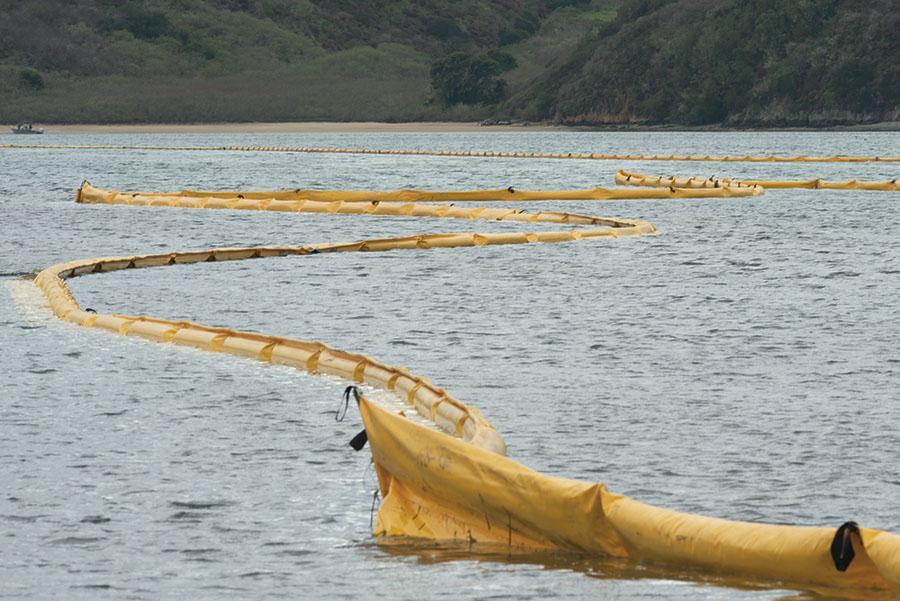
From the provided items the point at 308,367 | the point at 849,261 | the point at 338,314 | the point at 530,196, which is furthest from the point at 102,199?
the point at 308,367

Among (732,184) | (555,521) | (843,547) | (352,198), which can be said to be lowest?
(352,198)

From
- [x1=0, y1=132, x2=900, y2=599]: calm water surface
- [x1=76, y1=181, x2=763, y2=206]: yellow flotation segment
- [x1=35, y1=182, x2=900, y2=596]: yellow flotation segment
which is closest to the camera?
[x1=35, y1=182, x2=900, y2=596]: yellow flotation segment

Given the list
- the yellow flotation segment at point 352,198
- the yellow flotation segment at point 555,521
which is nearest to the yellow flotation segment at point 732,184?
the yellow flotation segment at point 352,198

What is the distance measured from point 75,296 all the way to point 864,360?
57.5ft

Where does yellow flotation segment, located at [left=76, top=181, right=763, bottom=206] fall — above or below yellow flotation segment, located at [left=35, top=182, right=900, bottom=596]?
below

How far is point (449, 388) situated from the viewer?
23.6 metres

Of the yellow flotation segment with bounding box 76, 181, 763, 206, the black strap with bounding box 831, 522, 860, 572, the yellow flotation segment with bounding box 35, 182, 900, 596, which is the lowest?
the yellow flotation segment with bounding box 76, 181, 763, 206

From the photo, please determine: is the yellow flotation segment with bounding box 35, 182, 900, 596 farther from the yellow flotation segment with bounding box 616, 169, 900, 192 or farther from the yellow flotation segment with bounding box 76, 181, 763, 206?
the yellow flotation segment with bounding box 616, 169, 900, 192

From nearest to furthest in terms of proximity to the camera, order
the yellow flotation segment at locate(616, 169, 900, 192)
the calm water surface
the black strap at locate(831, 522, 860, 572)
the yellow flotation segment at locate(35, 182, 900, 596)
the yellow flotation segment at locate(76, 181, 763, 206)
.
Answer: the black strap at locate(831, 522, 860, 572)
the yellow flotation segment at locate(35, 182, 900, 596)
the calm water surface
the yellow flotation segment at locate(76, 181, 763, 206)
the yellow flotation segment at locate(616, 169, 900, 192)

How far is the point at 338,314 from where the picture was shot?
109 feet

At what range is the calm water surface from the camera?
14.6 meters

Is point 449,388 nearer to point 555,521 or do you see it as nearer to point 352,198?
point 555,521

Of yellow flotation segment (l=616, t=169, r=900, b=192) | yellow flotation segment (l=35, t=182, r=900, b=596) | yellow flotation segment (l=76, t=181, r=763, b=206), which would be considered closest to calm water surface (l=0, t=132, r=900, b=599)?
yellow flotation segment (l=35, t=182, r=900, b=596)

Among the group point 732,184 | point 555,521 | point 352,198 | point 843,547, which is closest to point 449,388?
point 555,521
